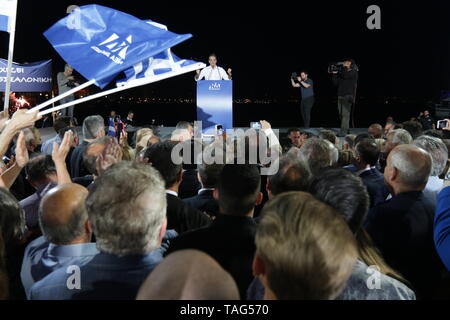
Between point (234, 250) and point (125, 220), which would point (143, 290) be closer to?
point (125, 220)

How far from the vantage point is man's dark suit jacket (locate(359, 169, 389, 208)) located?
10.9 ft

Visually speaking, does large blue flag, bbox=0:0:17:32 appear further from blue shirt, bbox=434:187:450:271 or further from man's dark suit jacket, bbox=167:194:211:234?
blue shirt, bbox=434:187:450:271

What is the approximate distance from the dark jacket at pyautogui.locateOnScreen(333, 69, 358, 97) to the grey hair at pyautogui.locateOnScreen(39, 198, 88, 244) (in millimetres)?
8037

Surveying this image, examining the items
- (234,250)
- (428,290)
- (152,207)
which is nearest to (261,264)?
(152,207)

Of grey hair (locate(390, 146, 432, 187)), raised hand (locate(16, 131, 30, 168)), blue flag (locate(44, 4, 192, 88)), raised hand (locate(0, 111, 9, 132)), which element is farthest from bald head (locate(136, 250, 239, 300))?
blue flag (locate(44, 4, 192, 88))

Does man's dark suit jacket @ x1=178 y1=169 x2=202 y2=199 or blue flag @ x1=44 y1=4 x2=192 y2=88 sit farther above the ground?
blue flag @ x1=44 y1=4 x2=192 y2=88

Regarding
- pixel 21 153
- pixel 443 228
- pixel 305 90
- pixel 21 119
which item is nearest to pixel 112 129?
pixel 305 90

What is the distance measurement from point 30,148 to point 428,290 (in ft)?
13.3

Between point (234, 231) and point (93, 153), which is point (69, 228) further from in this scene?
point (93, 153)

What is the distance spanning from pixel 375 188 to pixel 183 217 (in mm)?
1611

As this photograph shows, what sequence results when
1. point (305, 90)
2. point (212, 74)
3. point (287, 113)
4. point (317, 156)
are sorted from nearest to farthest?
1. point (317, 156)
2. point (212, 74)
3. point (305, 90)
4. point (287, 113)

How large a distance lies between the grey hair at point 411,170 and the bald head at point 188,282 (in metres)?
2.02

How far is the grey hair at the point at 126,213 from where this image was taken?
161cm

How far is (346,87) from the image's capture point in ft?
29.8
